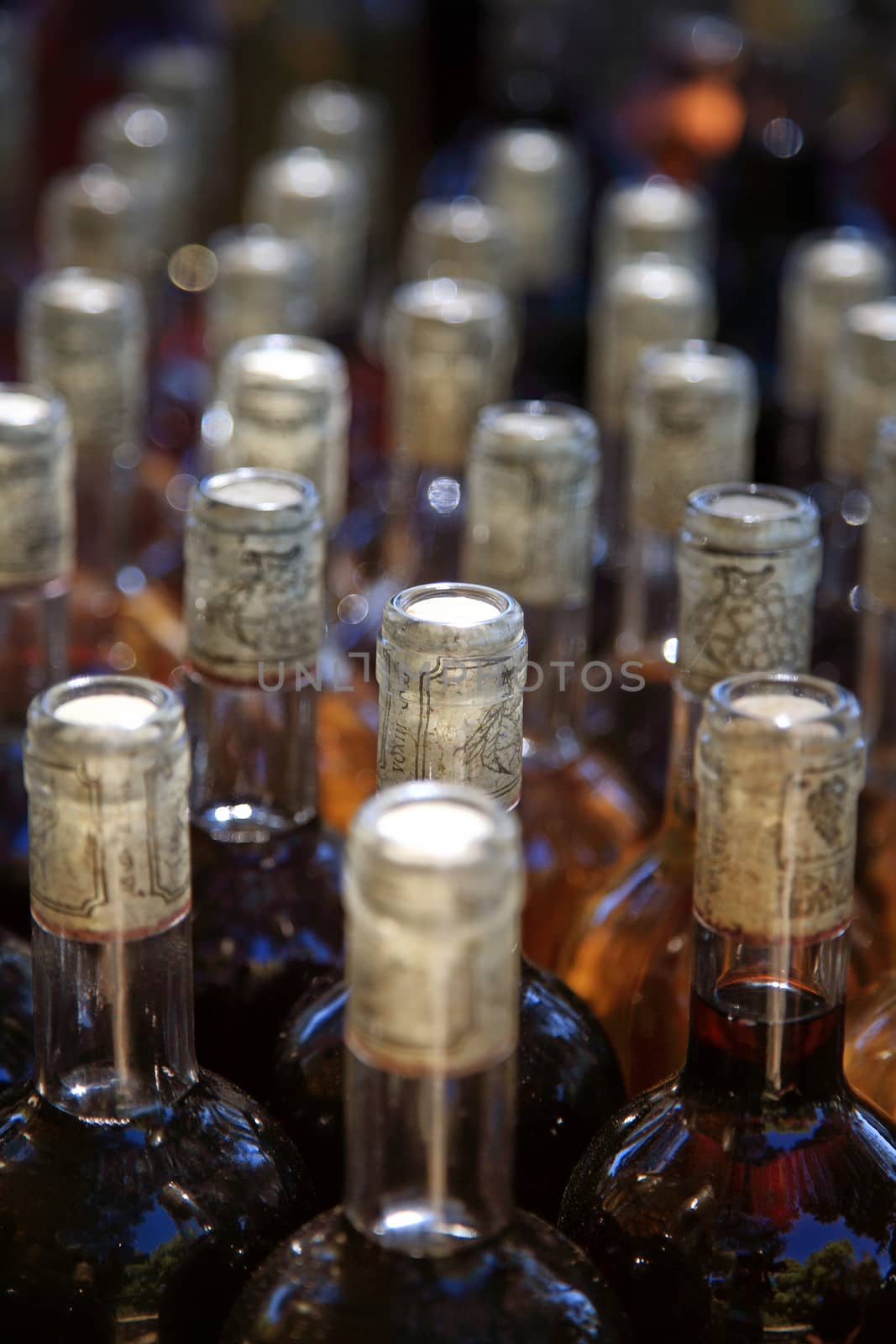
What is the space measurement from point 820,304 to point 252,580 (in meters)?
0.84

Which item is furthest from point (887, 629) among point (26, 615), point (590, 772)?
point (26, 615)

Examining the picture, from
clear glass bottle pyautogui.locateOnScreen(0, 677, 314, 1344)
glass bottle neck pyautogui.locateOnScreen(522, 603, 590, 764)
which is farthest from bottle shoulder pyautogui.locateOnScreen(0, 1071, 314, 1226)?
glass bottle neck pyautogui.locateOnScreen(522, 603, 590, 764)

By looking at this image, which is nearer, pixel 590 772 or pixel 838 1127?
pixel 838 1127

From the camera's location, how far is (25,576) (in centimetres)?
107

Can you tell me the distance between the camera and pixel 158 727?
652 mm

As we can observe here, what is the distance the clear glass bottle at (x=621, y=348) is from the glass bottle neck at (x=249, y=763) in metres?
0.54

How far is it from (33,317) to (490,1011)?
0.90m

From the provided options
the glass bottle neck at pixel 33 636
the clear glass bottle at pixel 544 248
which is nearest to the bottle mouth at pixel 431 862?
the glass bottle neck at pixel 33 636

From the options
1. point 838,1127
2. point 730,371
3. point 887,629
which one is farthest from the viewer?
point 730,371

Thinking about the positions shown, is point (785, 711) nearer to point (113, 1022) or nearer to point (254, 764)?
point (113, 1022)

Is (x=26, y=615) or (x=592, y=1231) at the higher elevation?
(x=26, y=615)

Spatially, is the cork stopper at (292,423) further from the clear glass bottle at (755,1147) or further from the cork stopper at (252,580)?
the clear glass bottle at (755,1147)

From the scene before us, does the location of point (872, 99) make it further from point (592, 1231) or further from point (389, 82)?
point (592, 1231)

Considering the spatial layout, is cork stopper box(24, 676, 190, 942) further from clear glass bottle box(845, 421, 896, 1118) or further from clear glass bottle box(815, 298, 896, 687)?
clear glass bottle box(815, 298, 896, 687)
